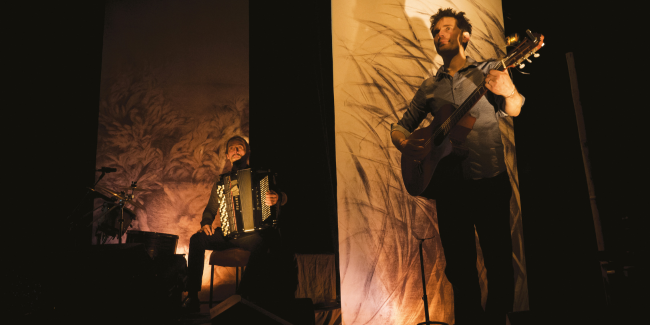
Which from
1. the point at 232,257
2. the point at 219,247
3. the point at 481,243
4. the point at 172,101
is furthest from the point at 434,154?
the point at 172,101

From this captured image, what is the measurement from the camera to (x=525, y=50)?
1.86 m

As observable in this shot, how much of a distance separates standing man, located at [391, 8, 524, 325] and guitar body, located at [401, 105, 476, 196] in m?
0.04

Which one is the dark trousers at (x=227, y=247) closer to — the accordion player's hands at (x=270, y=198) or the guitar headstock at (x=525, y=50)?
the accordion player's hands at (x=270, y=198)

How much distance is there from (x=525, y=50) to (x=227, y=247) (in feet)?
9.22

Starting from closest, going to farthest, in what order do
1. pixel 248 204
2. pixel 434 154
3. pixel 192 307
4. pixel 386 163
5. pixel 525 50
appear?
1. pixel 525 50
2. pixel 434 154
3. pixel 386 163
4. pixel 192 307
5. pixel 248 204

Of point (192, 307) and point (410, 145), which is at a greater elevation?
point (410, 145)

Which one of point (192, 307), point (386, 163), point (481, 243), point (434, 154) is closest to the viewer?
point (481, 243)

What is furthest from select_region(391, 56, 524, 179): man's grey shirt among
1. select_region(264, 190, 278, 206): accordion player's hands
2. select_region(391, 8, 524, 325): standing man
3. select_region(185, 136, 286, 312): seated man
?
select_region(185, 136, 286, 312): seated man

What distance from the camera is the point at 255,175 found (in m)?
3.22

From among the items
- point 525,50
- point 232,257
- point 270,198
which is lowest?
point 232,257

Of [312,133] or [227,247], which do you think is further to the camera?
[312,133]

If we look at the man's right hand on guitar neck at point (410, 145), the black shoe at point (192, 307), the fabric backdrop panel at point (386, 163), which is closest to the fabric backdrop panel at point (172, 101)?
the black shoe at point (192, 307)

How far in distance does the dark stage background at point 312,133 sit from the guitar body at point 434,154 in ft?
2.18

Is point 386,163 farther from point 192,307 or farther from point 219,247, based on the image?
point 192,307
